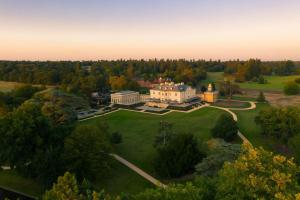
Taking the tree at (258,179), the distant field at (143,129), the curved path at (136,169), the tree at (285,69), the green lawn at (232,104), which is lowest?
the curved path at (136,169)

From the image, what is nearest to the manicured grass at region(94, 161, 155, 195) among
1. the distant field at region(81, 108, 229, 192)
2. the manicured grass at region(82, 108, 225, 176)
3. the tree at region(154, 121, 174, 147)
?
the distant field at region(81, 108, 229, 192)

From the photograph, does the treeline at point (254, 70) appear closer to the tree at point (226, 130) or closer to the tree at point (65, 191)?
the tree at point (226, 130)

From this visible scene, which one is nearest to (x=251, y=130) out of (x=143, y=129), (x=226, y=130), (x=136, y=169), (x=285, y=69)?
(x=226, y=130)

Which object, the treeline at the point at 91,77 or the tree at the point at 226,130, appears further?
the treeline at the point at 91,77

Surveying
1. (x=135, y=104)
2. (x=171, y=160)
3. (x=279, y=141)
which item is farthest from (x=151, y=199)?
(x=135, y=104)

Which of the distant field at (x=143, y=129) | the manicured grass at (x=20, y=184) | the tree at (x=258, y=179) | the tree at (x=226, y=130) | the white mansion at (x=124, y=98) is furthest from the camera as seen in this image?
the white mansion at (x=124, y=98)

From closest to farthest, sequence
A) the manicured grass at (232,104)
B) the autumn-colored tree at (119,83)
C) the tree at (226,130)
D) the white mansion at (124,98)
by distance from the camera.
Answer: the tree at (226,130)
the manicured grass at (232,104)
the white mansion at (124,98)
the autumn-colored tree at (119,83)

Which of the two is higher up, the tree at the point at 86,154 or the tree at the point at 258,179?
the tree at the point at 258,179

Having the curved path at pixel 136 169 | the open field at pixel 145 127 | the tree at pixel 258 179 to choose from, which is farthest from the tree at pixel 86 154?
the tree at pixel 258 179
